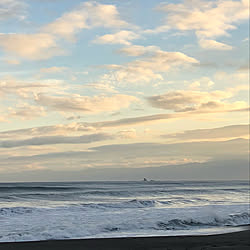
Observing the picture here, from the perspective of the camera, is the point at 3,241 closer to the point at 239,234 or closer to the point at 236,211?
the point at 239,234

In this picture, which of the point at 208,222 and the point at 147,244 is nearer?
the point at 147,244

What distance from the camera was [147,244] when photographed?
13.0 m

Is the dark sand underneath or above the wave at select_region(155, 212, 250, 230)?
above

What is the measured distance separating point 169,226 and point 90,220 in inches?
162

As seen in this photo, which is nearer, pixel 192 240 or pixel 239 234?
pixel 192 240

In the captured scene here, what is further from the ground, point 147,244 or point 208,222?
point 147,244

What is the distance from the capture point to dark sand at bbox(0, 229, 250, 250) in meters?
12.2

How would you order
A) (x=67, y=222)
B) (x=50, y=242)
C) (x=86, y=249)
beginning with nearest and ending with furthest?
(x=86, y=249) → (x=50, y=242) → (x=67, y=222)

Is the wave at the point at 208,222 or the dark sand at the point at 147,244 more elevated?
the dark sand at the point at 147,244

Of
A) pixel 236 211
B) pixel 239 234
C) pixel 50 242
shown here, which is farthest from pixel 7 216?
pixel 236 211

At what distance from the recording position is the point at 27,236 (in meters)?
14.4

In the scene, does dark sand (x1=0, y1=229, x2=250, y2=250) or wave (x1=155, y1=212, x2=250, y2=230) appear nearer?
dark sand (x1=0, y1=229, x2=250, y2=250)

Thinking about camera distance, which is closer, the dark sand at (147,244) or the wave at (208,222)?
the dark sand at (147,244)

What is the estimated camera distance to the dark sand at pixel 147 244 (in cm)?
1222
